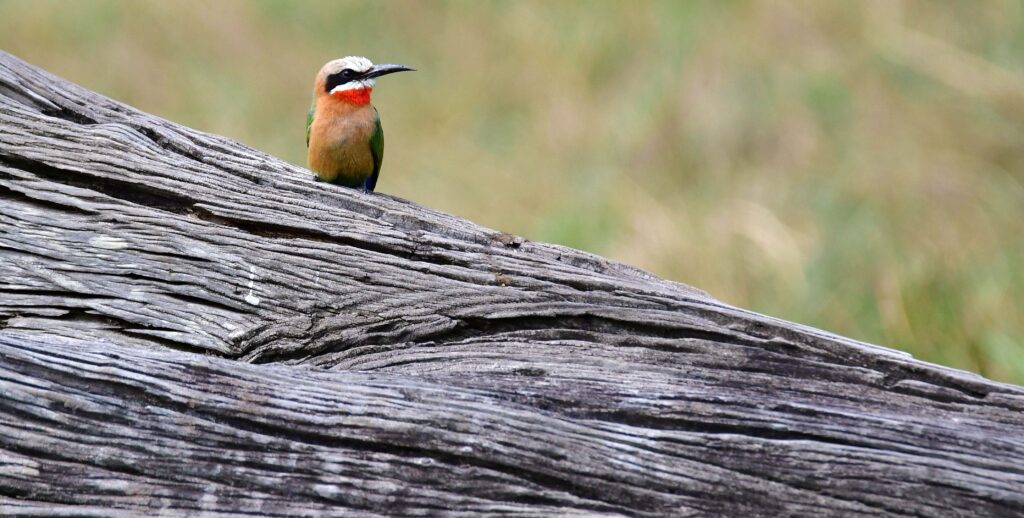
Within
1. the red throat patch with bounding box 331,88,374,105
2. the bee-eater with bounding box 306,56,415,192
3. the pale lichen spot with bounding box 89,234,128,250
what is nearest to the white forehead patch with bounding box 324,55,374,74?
the bee-eater with bounding box 306,56,415,192

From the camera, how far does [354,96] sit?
4.66 m

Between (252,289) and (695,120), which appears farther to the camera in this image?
(695,120)

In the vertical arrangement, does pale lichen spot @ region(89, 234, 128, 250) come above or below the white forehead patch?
below

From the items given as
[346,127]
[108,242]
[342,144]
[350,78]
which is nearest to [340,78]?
[350,78]

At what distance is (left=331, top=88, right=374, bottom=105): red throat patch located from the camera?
15.3 feet

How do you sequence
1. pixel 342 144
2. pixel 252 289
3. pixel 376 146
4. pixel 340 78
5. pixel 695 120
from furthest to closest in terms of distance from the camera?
pixel 695 120
pixel 340 78
pixel 376 146
pixel 342 144
pixel 252 289

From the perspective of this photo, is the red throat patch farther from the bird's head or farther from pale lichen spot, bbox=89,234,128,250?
pale lichen spot, bbox=89,234,128,250

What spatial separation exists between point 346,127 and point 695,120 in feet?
15.1

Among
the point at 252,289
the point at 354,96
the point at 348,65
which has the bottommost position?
the point at 252,289

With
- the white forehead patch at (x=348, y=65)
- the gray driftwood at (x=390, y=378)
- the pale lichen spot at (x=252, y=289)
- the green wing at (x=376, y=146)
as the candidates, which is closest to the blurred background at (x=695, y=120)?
the gray driftwood at (x=390, y=378)

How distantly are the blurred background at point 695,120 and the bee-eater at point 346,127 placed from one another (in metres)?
2.79

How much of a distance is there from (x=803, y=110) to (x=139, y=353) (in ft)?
21.7

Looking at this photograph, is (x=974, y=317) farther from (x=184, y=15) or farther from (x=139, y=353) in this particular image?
(x=184, y=15)

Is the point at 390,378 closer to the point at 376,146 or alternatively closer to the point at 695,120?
the point at 376,146
